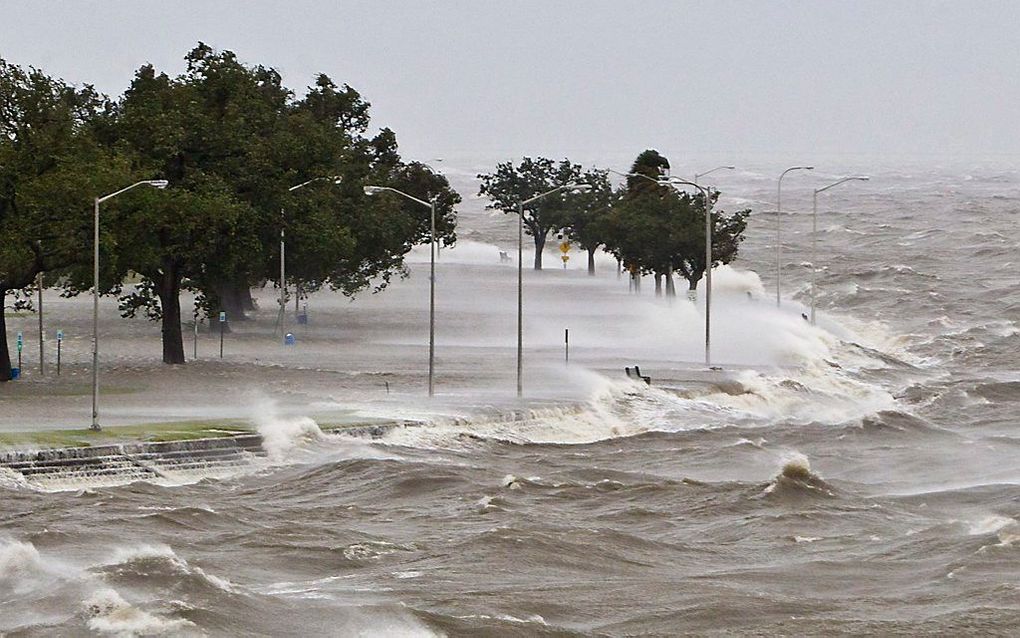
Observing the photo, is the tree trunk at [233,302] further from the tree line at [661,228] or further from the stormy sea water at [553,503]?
the tree line at [661,228]

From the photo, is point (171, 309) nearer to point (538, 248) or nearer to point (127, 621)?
point (127, 621)

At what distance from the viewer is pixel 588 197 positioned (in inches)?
5002

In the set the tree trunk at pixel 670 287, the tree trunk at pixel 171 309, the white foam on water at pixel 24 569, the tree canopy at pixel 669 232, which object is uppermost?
the tree canopy at pixel 669 232

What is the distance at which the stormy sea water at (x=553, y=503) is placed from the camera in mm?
26188

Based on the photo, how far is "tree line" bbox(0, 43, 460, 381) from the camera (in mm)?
49844

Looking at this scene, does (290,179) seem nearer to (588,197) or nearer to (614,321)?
(614,321)

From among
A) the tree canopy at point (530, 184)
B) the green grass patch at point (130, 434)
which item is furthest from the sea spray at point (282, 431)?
the tree canopy at point (530, 184)

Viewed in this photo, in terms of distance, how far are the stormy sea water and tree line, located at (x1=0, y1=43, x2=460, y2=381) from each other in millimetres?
3772

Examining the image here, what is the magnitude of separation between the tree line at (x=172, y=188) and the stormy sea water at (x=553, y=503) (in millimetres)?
3772

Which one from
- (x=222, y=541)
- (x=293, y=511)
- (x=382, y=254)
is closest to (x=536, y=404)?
(x=293, y=511)

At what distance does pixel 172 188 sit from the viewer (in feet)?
188

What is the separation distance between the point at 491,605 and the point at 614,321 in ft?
210

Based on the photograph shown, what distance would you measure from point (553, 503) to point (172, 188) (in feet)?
80.5

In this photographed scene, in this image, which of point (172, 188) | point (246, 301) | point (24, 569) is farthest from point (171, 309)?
point (246, 301)
